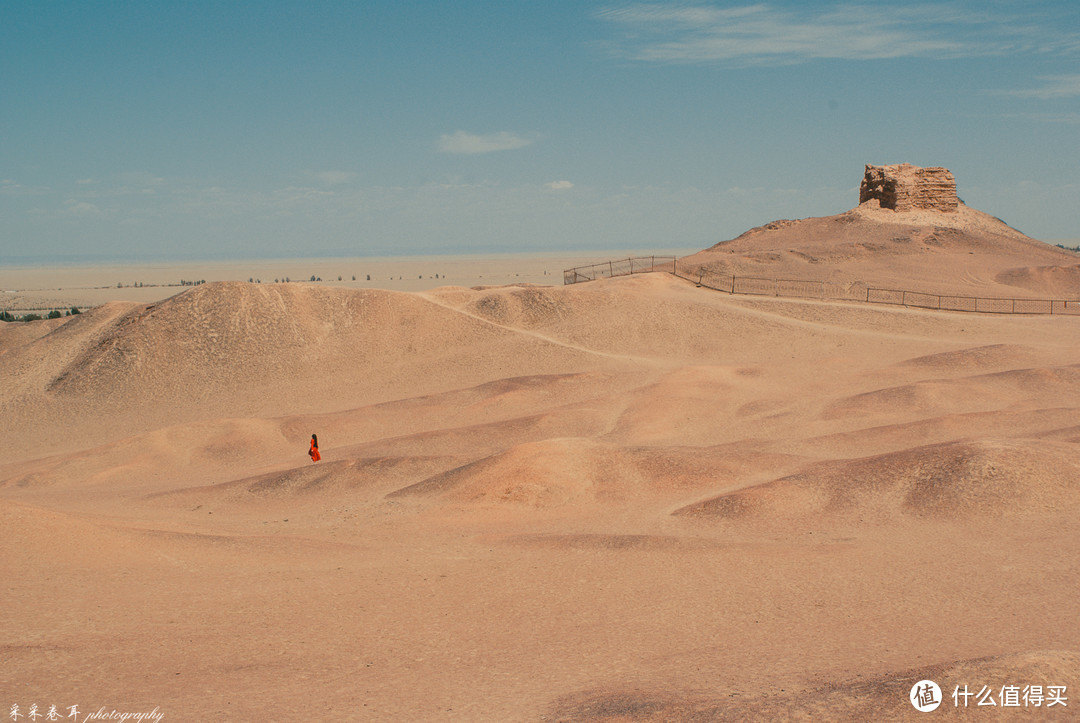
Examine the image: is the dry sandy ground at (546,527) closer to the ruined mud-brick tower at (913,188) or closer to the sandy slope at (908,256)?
the sandy slope at (908,256)

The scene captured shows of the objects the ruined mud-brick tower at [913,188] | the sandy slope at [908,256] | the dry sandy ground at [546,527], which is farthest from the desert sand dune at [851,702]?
the ruined mud-brick tower at [913,188]

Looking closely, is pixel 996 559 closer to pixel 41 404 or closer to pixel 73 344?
pixel 41 404

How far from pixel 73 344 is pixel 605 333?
72.1 feet

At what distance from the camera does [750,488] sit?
14922mm

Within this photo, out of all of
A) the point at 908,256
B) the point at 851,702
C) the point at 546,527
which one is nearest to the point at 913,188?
the point at 908,256

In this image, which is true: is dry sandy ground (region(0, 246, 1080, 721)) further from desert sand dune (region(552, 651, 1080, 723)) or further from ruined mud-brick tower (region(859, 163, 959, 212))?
ruined mud-brick tower (region(859, 163, 959, 212))

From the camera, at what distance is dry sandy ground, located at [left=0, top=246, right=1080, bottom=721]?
768cm

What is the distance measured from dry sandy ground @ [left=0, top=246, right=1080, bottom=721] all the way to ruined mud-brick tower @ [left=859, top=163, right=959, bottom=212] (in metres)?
25.4

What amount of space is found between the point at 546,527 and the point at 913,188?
50567mm

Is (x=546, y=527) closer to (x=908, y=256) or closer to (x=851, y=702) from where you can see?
(x=851, y=702)

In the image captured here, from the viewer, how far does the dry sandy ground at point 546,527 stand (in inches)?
302

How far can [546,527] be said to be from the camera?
14.3 metres

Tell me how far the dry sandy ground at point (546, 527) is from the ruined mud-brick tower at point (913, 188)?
1002 inches

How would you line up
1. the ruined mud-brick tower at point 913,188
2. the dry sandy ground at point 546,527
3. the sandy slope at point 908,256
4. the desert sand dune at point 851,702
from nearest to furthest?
1. the desert sand dune at point 851,702
2. the dry sandy ground at point 546,527
3. the sandy slope at point 908,256
4. the ruined mud-brick tower at point 913,188
